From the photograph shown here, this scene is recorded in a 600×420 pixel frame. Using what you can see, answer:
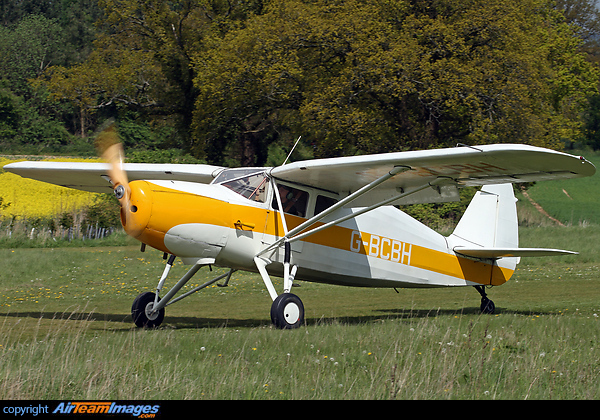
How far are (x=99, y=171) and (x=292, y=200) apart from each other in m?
3.69

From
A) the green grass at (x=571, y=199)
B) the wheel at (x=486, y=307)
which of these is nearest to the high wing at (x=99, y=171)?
the wheel at (x=486, y=307)

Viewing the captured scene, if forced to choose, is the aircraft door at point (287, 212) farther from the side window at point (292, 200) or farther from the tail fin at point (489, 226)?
the tail fin at point (489, 226)

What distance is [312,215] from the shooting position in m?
10.8

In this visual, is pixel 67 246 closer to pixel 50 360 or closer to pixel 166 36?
pixel 50 360

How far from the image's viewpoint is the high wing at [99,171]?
11.2m

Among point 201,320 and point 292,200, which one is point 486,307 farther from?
point 201,320

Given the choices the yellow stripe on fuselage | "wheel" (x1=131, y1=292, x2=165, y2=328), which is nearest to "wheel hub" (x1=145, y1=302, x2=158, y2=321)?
"wheel" (x1=131, y1=292, x2=165, y2=328)

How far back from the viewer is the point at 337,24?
104ft

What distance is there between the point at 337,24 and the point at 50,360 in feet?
92.2

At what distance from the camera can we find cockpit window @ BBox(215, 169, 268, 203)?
9.98 metres

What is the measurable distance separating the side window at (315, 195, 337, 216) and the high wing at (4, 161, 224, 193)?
1771 millimetres
